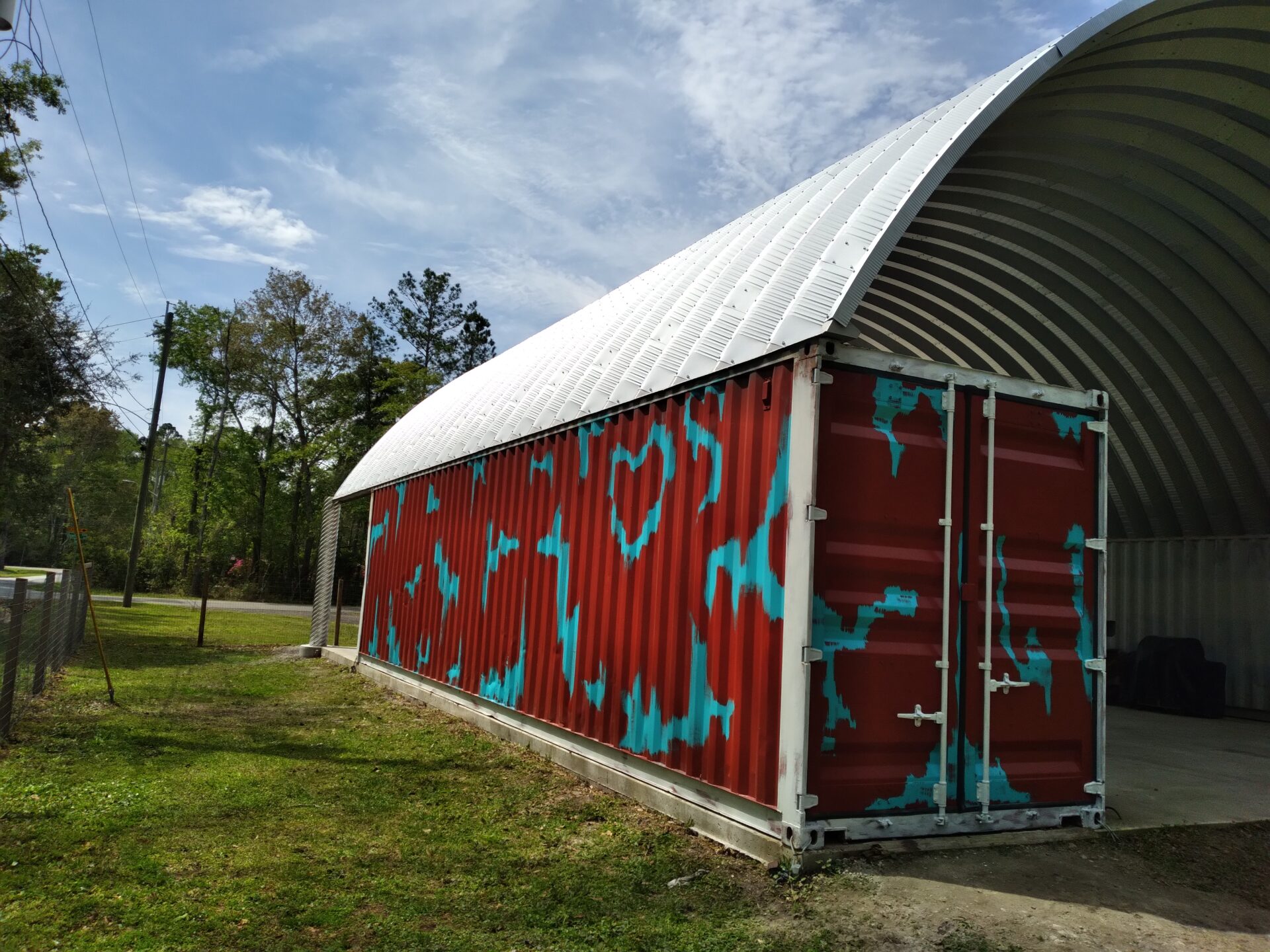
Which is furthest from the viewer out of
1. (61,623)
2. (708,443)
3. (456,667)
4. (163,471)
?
(163,471)

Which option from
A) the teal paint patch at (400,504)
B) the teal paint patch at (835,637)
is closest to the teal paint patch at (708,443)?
the teal paint patch at (835,637)

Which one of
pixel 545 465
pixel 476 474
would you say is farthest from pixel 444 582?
pixel 545 465

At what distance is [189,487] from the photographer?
151 ft

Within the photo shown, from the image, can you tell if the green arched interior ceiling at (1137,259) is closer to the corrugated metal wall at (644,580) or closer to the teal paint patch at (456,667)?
the corrugated metal wall at (644,580)

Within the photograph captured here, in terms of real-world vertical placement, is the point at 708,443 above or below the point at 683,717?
above

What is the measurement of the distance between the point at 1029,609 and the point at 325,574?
15.6 m

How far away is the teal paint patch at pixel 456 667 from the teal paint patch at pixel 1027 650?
634 cm

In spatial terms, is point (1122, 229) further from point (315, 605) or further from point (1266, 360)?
point (315, 605)

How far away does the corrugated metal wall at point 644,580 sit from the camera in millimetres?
5496

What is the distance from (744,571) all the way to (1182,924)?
279cm

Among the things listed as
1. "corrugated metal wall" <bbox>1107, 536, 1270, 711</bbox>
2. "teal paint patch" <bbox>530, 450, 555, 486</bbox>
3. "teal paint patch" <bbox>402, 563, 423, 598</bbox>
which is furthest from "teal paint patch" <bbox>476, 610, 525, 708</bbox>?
"corrugated metal wall" <bbox>1107, 536, 1270, 711</bbox>

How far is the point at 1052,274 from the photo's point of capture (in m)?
10.4

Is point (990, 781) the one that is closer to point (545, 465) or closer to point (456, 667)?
point (545, 465)

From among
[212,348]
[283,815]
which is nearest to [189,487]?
[212,348]
